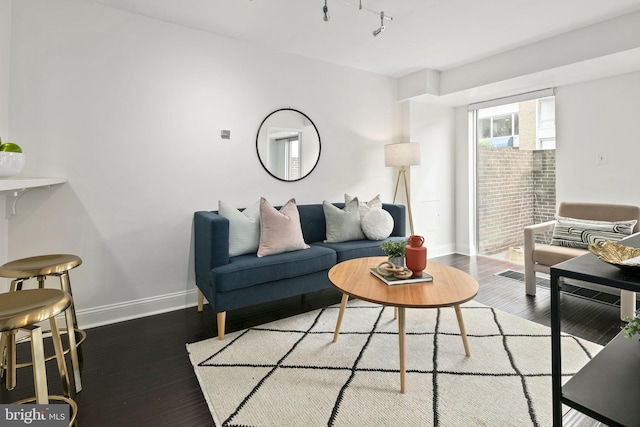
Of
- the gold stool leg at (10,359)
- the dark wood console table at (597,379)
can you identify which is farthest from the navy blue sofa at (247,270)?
the dark wood console table at (597,379)

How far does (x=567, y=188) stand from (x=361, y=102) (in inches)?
101

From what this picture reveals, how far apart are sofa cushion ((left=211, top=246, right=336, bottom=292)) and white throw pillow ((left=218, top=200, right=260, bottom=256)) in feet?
0.27

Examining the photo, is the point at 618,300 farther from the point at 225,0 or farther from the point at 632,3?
the point at 225,0

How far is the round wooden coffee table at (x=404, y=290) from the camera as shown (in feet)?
5.66

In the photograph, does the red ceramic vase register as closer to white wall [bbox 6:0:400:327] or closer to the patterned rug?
the patterned rug

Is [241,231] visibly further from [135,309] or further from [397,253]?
[397,253]

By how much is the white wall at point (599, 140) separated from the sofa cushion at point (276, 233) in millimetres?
3120

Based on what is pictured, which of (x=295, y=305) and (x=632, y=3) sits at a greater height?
(x=632, y=3)

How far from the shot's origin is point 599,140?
3455 millimetres

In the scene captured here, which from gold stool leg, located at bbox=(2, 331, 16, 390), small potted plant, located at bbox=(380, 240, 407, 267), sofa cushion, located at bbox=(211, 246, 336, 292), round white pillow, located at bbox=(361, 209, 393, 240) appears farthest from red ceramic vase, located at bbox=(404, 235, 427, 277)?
gold stool leg, located at bbox=(2, 331, 16, 390)

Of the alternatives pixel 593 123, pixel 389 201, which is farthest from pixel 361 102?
pixel 593 123

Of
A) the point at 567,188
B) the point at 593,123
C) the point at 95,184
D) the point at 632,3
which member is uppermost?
the point at 632,3

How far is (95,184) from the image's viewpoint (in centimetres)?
260

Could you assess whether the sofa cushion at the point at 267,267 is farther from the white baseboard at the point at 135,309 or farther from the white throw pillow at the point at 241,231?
the white baseboard at the point at 135,309
